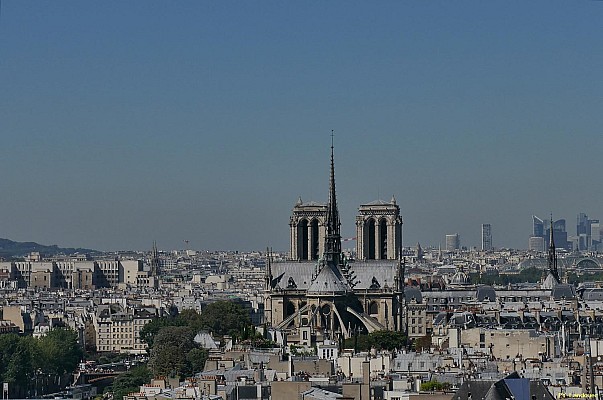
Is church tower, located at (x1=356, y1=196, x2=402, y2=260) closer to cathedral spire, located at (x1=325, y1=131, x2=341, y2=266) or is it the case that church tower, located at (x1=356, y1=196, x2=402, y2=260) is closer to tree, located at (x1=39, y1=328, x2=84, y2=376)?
cathedral spire, located at (x1=325, y1=131, x2=341, y2=266)

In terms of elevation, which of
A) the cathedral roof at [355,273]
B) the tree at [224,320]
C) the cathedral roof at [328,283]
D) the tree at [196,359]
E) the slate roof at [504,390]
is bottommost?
the slate roof at [504,390]

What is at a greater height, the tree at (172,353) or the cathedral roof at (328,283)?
the cathedral roof at (328,283)

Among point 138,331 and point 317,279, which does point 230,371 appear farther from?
point 138,331

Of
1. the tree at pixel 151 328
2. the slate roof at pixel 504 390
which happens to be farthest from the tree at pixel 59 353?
the slate roof at pixel 504 390

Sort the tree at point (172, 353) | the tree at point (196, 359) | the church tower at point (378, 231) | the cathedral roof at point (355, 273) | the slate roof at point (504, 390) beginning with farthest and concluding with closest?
the church tower at point (378, 231) < the cathedral roof at point (355, 273) < the tree at point (172, 353) < the tree at point (196, 359) < the slate roof at point (504, 390)

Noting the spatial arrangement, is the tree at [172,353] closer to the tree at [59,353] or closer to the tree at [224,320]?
the tree at [59,353]

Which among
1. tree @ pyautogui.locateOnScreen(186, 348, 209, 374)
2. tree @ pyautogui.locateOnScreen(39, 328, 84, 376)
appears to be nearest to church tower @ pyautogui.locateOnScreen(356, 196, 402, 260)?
tree @ pyautogui.locateOnScreen(39, 328, 84, 376)
